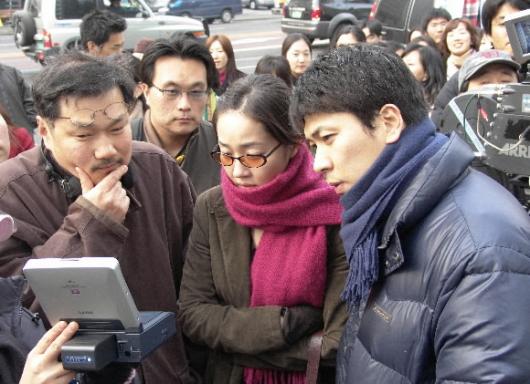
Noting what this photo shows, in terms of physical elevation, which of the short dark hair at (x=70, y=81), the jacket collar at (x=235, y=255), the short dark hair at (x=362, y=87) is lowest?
the jacket collar at (x=235, y=255)

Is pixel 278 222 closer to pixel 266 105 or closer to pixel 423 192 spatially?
pixel 266 105

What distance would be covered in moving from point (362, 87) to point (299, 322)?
2.30ft

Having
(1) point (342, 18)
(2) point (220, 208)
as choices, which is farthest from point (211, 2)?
(2) point (220, 208)

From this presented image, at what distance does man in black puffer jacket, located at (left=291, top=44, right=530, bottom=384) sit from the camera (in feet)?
3.67

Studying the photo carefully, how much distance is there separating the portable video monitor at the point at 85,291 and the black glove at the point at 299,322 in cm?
48

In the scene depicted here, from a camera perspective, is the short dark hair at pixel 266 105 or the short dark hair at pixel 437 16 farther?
the short dark hair at pixel 437 16

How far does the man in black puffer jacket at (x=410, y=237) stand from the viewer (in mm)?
1118

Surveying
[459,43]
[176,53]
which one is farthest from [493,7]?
[176,53]

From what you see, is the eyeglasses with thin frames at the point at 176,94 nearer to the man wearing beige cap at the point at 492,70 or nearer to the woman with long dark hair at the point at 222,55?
the man wearing beige cap at the point at 492,70

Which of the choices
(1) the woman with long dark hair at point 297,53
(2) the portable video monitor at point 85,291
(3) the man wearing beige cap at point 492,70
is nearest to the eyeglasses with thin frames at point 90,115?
(2) the portable video monitor at point 85,291

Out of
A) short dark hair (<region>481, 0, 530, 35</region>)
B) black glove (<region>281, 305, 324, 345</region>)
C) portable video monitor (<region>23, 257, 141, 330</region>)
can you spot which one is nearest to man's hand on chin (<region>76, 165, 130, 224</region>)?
portable video monitor (<region>23, 257, 141, 330</region>)

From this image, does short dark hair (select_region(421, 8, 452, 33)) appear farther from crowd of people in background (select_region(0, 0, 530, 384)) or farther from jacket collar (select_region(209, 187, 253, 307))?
jacket collar (select_region(209, 187, 253, 307))

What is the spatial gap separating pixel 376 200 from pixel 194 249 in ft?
2.45

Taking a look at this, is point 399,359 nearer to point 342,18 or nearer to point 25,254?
point 25,254
